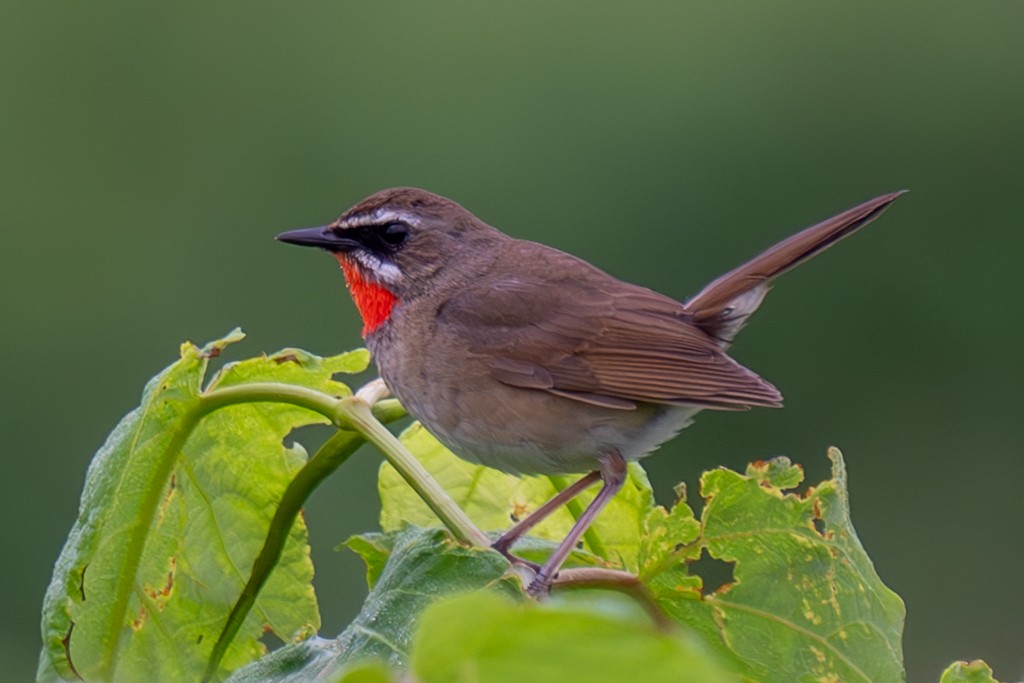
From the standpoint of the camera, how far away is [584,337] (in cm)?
399

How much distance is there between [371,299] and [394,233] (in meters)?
0.19

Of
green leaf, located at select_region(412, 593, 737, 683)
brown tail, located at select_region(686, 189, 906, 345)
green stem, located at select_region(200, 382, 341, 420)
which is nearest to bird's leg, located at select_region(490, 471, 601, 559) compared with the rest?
green stem, located at select_region(200, 382, 341, 420)

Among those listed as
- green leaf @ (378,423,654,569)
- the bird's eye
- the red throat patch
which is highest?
the bird's eye

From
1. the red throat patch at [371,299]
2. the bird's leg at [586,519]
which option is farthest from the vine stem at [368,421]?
the red throat patch at [371,299]

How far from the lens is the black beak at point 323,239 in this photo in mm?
3850

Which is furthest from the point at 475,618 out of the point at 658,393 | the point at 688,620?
the point at 658,393

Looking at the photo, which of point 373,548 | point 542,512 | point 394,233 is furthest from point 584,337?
point 373,548

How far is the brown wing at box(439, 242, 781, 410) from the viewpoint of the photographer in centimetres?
373

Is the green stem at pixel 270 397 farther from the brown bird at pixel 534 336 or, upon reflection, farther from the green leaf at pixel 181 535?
the brown bird at pixel 534 336

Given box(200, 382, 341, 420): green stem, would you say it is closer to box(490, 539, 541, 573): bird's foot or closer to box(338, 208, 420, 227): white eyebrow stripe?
box(490, 539, 541, 573): bird's foot

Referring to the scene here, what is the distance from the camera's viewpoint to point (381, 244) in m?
4.05

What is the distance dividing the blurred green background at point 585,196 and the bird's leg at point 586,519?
6.48 metres

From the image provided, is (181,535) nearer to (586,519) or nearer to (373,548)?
(373,548)

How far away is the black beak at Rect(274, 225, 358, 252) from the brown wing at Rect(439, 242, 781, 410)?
1.05 ft
